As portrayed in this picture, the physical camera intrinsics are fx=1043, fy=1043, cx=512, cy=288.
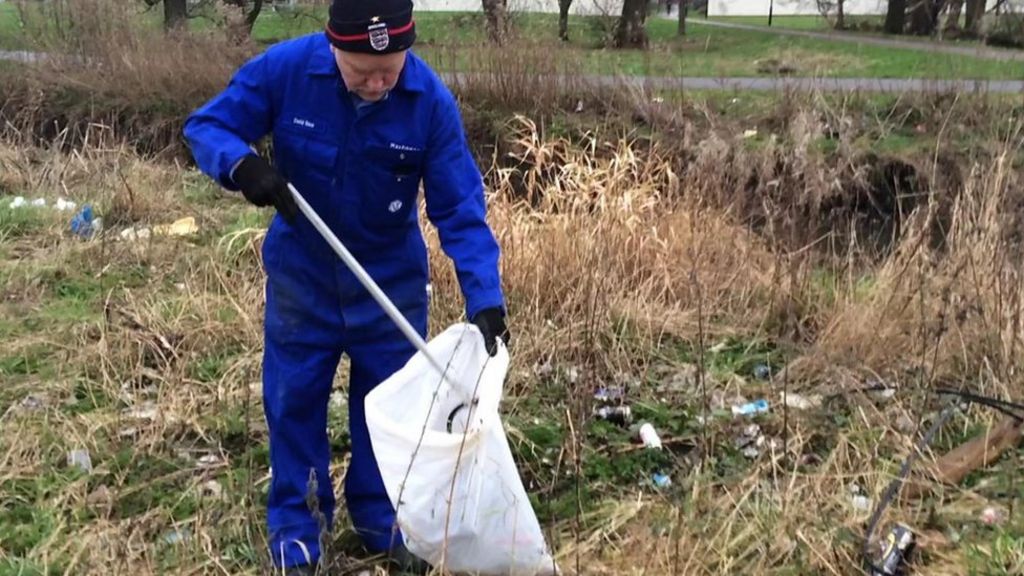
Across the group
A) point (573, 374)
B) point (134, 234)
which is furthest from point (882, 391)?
point (134, 234)

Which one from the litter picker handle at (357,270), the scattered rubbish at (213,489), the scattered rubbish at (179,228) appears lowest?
the scattered rubbish at (213,489)

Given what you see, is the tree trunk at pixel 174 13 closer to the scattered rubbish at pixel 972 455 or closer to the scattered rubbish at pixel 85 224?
the scattered rubbish at pixel 85 224

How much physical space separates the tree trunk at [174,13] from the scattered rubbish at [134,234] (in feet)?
21.1

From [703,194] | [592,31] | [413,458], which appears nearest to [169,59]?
[592,31]

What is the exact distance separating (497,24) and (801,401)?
629cm

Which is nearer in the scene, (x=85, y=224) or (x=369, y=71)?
(x=369, y=71)

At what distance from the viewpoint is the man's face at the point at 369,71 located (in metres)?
2.29

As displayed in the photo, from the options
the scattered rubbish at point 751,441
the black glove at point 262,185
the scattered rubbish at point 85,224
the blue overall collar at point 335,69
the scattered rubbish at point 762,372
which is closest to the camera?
the black glove at point 262,185

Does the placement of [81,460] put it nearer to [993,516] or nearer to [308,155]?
[308,155]

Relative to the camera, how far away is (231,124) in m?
2.39

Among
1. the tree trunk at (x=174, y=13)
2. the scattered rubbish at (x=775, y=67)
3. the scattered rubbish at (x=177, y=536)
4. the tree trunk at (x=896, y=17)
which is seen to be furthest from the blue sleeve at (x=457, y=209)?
the tree trunk at (x=896, y=17)

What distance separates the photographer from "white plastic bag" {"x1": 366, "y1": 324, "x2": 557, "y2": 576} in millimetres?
2297

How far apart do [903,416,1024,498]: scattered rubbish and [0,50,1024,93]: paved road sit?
224 inches

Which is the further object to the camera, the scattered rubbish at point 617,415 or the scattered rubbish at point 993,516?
the scattered rubbish at point 617,415
